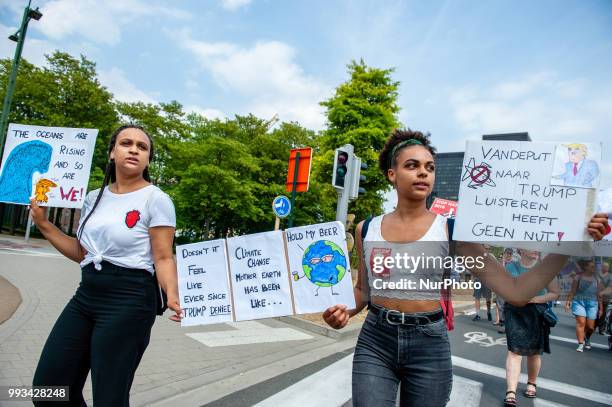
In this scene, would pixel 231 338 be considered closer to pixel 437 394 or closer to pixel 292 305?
pixel 292 305

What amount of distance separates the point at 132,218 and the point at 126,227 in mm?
59

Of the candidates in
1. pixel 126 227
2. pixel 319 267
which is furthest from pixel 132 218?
pixel 319 267

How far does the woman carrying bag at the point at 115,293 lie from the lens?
204 centimetres

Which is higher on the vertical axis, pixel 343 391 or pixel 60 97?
pixel 60 97

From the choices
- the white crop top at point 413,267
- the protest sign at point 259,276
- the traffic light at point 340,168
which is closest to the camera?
the white crop top at point 413,267

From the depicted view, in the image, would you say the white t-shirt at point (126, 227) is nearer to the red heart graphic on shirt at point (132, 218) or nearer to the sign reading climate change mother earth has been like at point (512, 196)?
the red heart graphic on shirt at point (132, 218)

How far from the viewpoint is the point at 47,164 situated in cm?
313

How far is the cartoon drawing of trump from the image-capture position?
1794 millimetres

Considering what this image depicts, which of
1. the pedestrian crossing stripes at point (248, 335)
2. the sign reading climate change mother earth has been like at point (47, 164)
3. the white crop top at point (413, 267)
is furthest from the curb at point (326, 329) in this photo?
the white crop top at point (413, 267)

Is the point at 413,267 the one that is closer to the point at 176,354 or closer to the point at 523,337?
the point at 523,337

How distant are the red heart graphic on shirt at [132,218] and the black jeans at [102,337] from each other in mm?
242

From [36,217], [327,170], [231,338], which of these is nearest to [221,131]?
[327,170]

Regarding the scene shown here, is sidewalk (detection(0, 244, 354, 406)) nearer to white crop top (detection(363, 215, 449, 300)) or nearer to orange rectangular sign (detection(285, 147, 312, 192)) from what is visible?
white crop top (detection(363, 215, 449, 300))

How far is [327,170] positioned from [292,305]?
82.5ft
